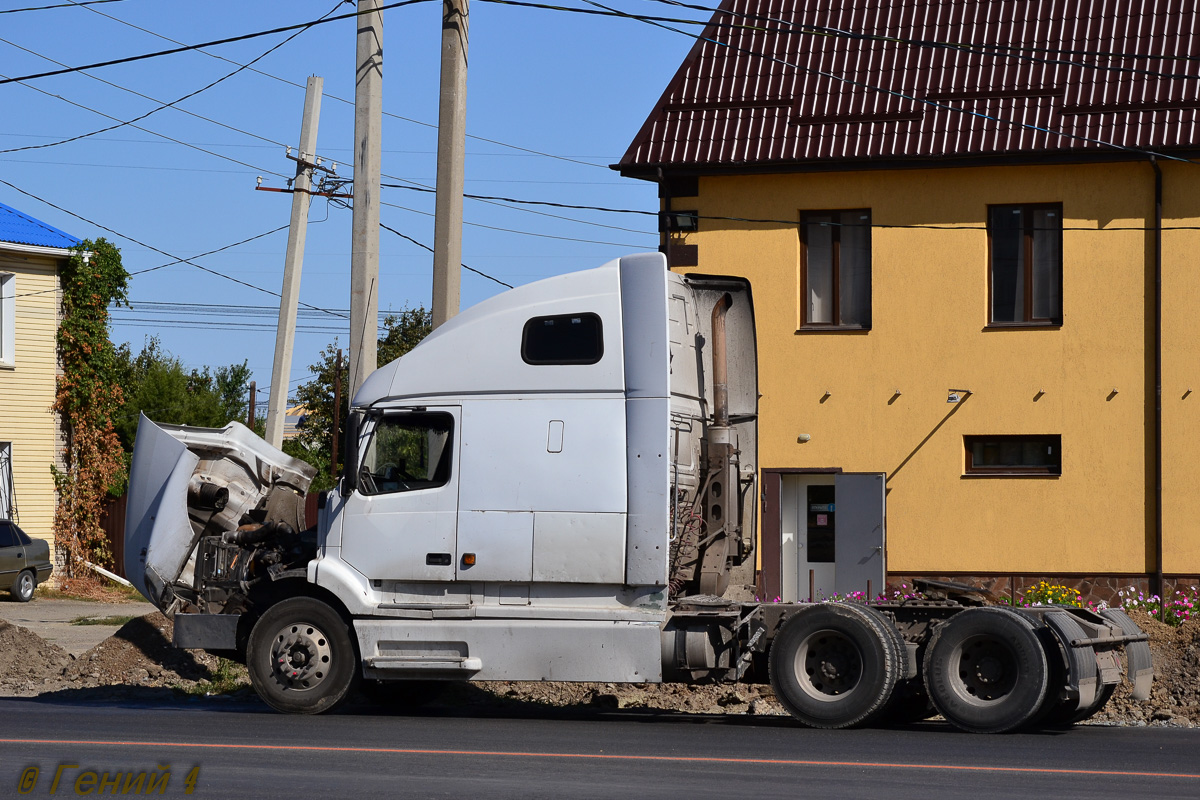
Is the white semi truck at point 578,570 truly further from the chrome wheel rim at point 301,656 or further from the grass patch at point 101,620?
the grass patch at point 101,620

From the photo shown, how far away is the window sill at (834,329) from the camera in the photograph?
20.4m

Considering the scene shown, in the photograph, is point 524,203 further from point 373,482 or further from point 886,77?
point 373,482

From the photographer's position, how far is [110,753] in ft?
31.7

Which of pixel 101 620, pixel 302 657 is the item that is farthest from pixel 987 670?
pixel 101 620

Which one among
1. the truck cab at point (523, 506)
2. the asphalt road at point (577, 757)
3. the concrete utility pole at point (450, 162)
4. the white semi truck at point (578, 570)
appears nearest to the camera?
the asphalt road at point (577, 757)

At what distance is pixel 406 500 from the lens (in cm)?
1191

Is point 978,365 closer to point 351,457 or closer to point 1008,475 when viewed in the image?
point 1008,475

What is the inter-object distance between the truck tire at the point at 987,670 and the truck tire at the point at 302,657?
469 centimetres

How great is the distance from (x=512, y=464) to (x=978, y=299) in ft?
33.7

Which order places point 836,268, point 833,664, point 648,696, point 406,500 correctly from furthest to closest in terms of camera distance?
point 836,268, point 648,696, point 406,500, point 833,664

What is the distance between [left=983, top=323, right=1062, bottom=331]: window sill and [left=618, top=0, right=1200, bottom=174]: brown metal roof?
229cm

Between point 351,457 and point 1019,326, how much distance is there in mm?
11058

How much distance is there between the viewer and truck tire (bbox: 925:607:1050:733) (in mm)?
10773

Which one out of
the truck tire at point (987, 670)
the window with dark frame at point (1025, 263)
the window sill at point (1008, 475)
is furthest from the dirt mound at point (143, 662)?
the window with dark frame at point (1025, 263)
